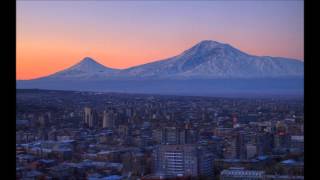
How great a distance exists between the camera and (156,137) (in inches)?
55.9

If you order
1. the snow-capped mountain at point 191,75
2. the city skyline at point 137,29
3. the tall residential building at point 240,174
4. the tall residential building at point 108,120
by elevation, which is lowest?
the tall residential building at point 240,174

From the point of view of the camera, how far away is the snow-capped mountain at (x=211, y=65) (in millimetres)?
1454

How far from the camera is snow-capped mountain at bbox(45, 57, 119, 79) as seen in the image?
149 cm

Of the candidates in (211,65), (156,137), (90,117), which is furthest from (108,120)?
(211,65)

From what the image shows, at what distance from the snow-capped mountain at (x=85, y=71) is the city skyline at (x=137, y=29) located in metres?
0.02

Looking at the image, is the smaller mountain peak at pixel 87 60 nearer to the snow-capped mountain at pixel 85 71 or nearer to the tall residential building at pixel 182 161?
the snow-capped mountain at pixel 85 71

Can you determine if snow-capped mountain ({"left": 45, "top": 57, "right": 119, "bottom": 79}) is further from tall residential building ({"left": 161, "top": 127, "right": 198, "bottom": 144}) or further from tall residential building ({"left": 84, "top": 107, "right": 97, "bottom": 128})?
tall residential building ({"left": 161, "top": 127, "right": 198, "bottom": 144})

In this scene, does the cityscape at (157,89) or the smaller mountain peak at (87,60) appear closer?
the cityscape at (157,89)

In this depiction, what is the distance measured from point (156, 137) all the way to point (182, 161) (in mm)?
139

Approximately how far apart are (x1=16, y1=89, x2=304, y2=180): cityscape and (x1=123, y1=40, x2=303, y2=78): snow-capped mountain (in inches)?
3.9

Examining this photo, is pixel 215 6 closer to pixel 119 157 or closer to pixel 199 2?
pixel 199 2

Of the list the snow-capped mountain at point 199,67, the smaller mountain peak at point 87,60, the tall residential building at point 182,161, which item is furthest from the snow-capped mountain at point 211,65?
the tall residential building at point 182,161

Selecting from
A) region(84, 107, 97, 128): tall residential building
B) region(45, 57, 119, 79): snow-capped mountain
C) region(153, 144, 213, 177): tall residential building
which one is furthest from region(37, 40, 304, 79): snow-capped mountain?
region(153, 144, 213, 177): tall residential building
